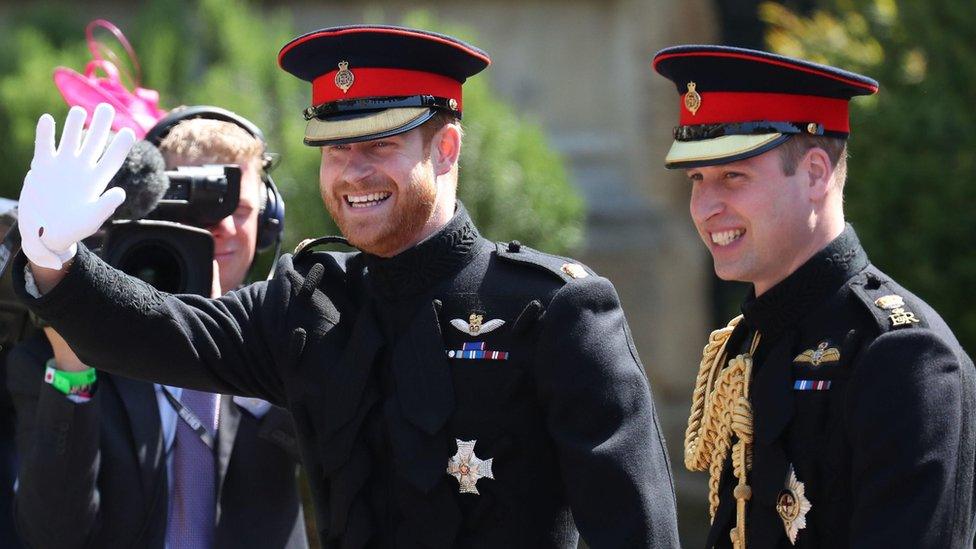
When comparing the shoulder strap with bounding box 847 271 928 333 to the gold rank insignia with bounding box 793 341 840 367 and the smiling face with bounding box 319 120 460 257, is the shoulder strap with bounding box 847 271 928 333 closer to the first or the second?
the gold rank insignia with bounding box 793 341 840 367

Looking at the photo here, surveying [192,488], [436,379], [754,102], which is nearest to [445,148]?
[436,379]

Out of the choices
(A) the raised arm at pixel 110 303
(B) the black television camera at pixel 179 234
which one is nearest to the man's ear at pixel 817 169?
(A) the raised arm at pixel 110 303

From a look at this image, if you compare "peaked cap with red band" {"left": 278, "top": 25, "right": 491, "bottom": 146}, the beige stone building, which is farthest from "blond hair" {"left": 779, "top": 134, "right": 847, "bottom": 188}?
the beige stone building

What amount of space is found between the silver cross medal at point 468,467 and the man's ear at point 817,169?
810 mm

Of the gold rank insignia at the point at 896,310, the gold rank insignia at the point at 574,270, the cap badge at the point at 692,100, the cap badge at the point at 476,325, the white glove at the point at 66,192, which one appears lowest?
the cap badge at the point at 476,325

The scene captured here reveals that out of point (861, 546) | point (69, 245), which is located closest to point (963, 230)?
point (861, 546)

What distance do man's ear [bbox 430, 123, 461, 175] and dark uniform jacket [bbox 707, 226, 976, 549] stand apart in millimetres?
668

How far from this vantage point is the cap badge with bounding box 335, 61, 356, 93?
3.21 m

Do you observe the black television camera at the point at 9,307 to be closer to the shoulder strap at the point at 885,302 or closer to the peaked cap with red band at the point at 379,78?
the peaked cap with red band at the point at 379,78

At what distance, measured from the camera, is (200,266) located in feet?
11.8

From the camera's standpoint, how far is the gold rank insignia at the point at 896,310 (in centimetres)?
284

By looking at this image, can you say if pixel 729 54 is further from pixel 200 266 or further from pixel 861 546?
pixel 200 266

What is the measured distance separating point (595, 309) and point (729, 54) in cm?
56

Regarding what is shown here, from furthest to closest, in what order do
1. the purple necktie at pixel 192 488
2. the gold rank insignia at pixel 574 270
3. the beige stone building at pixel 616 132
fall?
1. the beige stone building at pixel 616 132
2. the purple necktie at pixel 192 488
3. the gold rank insignia at pixel 574 270
